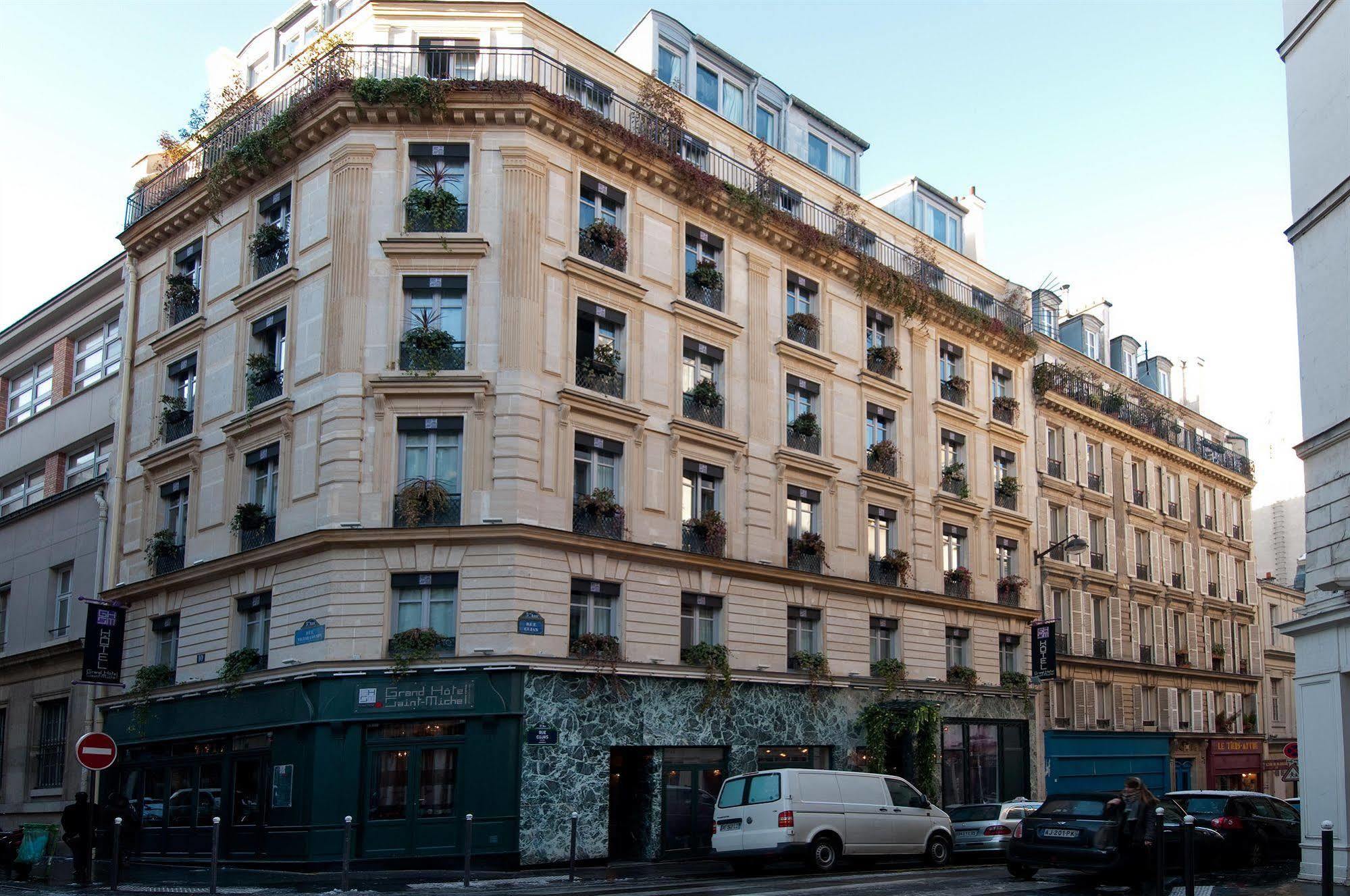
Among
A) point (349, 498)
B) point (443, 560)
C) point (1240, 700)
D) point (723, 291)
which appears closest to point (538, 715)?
point (443, 560)

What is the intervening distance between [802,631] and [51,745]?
19978 mm

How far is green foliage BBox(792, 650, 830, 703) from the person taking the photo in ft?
106

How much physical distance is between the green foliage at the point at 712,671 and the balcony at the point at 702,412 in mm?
5258

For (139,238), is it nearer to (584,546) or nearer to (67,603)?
(67,603)

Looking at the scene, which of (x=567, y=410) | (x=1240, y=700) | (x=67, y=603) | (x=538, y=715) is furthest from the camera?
(x=1240, y=700)

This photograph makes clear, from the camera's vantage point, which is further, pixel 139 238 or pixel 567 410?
pixel 139 238

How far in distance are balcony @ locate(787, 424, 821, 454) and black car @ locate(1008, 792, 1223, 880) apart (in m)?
14.7

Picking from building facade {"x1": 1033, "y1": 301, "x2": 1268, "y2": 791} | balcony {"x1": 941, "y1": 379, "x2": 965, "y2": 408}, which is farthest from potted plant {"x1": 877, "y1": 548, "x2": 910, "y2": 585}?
building facade {"x1": 1033, "y1": 301, "x2": 1268, "y2": 791}

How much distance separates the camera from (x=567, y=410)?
27875 millimetres

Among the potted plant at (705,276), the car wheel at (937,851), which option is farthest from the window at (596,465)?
the car wheel at (937,851)

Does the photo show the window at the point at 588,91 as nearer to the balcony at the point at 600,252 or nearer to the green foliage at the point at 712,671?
the balcony at the point at 600,252

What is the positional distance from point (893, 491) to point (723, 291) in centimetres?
784

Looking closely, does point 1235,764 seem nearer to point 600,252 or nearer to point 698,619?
point 698,619

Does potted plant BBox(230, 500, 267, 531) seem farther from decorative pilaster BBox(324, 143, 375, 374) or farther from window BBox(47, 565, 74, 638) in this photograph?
window BBox(47, 565, 74, 638)
